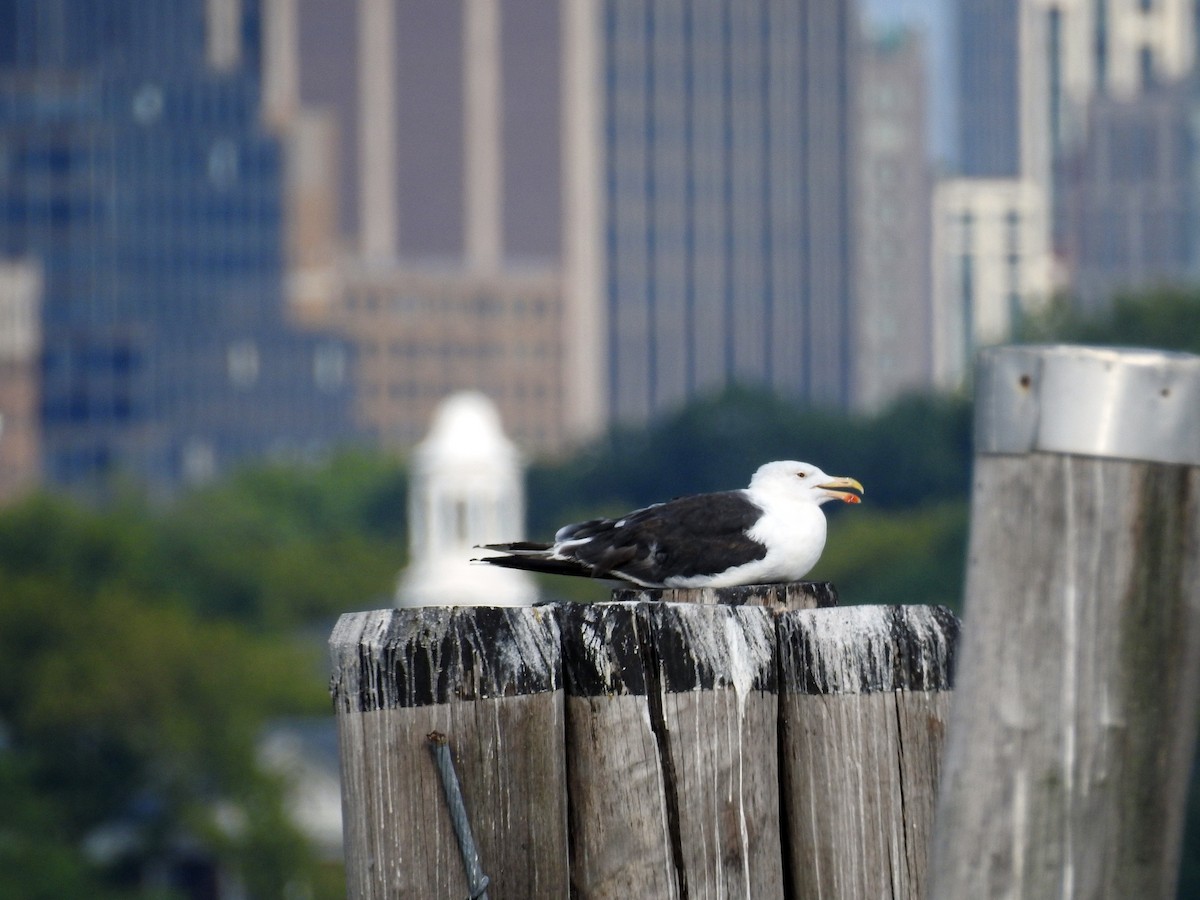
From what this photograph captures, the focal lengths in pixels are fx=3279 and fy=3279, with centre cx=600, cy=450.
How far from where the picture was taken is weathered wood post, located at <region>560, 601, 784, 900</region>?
24.2 ft

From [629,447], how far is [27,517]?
5676 cm

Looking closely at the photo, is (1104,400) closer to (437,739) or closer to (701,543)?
(437,739)

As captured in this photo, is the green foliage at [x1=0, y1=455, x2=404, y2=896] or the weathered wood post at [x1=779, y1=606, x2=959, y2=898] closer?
the weathered wood post at [x1=779, y1=606, x2=959, y2=898]

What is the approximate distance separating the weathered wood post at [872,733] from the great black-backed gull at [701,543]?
6.96 feet

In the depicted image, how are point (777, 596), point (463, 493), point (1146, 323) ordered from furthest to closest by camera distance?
point (1146, 323) → point (463, 493) → point (777, 596)

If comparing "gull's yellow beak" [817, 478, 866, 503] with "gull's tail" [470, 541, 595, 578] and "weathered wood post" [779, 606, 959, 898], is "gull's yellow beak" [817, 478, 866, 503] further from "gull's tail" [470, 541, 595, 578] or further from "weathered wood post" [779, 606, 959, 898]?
"weathered wood post" [779, 606, 959, 898]

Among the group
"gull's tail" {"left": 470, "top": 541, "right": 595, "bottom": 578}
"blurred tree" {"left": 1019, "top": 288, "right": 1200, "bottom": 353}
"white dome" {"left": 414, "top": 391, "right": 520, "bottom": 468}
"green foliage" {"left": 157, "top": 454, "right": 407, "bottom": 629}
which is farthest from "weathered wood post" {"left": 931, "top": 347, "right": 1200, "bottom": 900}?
"green foliage" {"left": 157, "top": 454, "right": 407, "bottom": 629}

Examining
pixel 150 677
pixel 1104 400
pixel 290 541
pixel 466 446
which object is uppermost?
pixel 1104 400

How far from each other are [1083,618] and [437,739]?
5.35 ft

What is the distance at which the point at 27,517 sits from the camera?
13500 centimetres

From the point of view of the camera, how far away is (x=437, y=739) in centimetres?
711

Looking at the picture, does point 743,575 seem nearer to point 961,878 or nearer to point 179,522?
point 961,878

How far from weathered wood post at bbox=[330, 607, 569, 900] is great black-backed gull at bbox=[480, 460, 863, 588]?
2.47m

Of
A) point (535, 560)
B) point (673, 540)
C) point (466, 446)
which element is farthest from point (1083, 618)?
point (466, 446)
